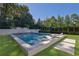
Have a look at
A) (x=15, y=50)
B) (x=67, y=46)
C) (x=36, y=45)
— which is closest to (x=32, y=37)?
(x=36, y=45)

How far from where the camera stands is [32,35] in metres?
2.74

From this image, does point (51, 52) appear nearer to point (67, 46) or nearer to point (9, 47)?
point (67, 46)

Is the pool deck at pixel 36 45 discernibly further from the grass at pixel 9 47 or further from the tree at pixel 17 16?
the tree at pixel 17 16

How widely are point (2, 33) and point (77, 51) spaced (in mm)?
1134

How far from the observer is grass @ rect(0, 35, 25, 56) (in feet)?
8.72

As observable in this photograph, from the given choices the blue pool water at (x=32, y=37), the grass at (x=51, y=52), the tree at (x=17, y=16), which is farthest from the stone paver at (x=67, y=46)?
the tree at (x=17, y=16)

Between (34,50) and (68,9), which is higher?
(68,9)

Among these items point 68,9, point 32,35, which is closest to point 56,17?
point 68,9

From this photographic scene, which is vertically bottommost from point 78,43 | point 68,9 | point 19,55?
point 19,55

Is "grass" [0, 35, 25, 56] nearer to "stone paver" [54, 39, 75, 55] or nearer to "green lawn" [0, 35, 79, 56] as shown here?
"green lawn" [0, 35, 79, 56]

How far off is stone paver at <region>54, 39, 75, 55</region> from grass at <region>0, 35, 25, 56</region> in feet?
1.78

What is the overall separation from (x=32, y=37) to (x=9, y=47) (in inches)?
14.5

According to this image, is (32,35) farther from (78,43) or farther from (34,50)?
(78,43)

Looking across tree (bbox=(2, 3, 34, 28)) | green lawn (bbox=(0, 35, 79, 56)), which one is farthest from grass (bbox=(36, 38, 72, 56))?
tree (bbox=(2, 3, 34, 28))
